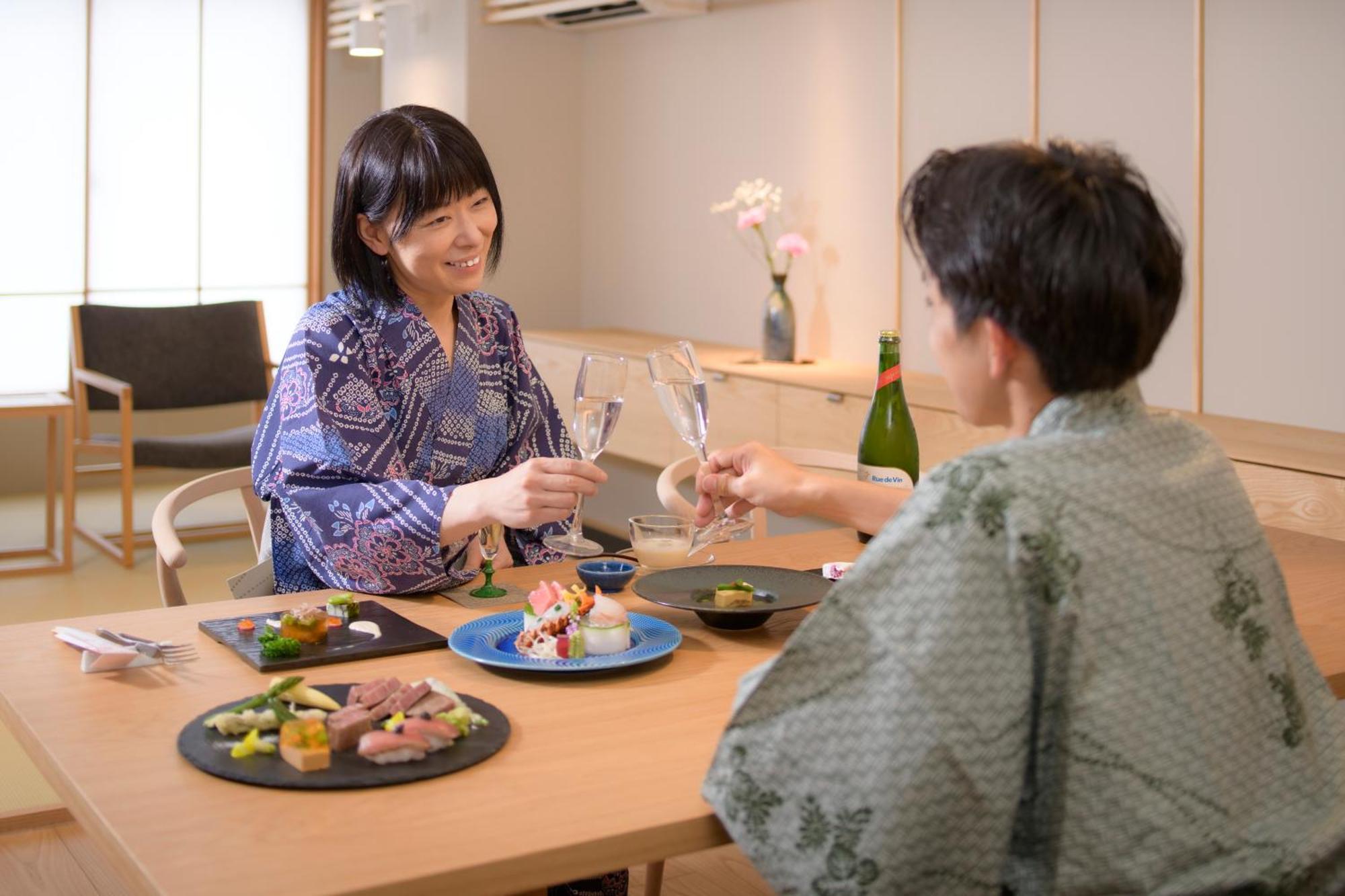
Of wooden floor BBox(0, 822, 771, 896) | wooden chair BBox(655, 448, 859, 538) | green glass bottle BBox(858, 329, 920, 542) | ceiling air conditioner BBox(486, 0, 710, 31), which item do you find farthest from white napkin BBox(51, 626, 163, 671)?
ceiling air conditioner BBox(486, 0, 710, 31)

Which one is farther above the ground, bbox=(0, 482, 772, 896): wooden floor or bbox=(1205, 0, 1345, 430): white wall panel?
bbox=(1205, 0, 1345, 430): white wall panel

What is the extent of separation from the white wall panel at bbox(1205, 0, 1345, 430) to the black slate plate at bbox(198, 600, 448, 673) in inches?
100

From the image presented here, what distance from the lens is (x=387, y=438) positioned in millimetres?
2047

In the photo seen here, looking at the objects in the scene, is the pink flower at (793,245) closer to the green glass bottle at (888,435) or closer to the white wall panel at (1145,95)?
the white wall panel at (1145,95)

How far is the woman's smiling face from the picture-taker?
212cm

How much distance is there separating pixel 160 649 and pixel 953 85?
11.1ft

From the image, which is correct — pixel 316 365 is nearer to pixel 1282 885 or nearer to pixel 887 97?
pixel 1282 885

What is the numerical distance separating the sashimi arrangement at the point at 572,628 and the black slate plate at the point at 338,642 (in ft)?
0.38

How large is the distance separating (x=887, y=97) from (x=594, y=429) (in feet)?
10.5

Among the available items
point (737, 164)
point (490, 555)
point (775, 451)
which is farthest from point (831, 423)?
point (490, 555)

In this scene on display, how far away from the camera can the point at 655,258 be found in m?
5.89

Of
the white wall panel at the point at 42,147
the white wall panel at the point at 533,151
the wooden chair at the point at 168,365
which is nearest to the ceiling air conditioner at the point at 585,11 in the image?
the white wall panel at the point at 533,151

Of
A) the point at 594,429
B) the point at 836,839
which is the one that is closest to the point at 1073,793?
the point at 836,839

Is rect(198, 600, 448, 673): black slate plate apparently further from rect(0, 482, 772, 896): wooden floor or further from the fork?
rect(0, 482, 772, 896): wooden floor
